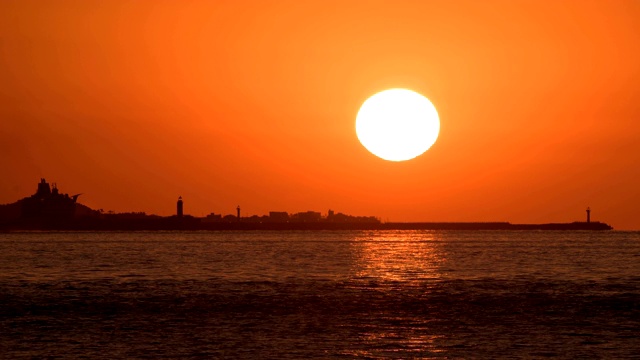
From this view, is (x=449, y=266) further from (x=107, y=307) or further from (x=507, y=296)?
(x=107, y=307)

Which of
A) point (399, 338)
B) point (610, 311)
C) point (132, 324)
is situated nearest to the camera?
point (399, 338)

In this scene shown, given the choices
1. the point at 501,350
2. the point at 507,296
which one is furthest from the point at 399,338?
the point at 507,296

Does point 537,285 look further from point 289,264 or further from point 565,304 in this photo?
point 289,264

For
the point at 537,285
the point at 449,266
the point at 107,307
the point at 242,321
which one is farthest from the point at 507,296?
the point at 449,266

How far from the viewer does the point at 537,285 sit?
209 feet

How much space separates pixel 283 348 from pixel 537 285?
112 ft

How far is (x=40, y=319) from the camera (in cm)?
4238

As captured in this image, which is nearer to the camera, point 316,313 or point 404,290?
point 316,313

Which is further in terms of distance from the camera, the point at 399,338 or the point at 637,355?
the point at 399,338

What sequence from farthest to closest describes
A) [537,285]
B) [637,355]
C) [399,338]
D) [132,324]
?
[537,285] → [132,324] → [399,338] → [637,355]


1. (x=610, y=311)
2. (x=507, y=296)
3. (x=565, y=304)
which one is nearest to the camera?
(x=610, y=311)

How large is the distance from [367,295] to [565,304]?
11.7 m

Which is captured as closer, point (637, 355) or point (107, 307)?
point (637, 355)

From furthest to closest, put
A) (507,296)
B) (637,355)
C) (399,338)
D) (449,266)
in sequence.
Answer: (449,266) < (507,296) < (399,338) < (637,355)
